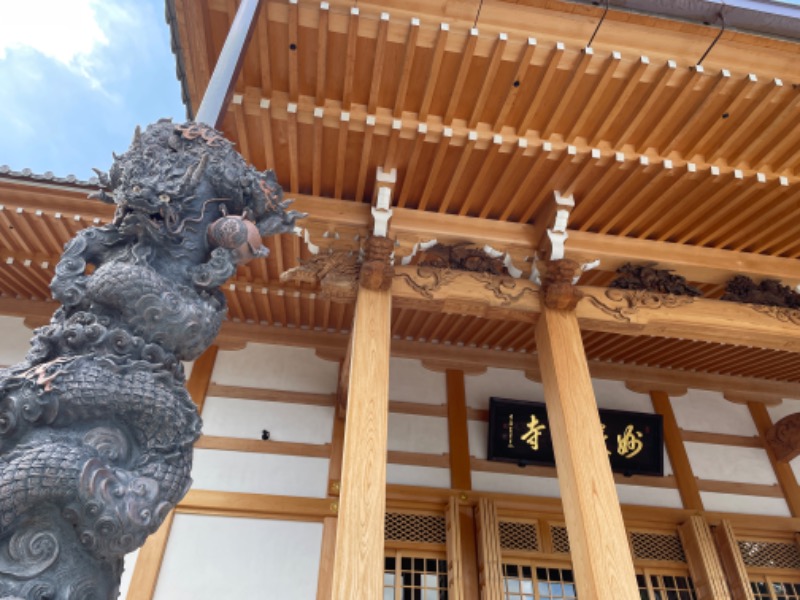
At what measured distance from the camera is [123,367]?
1512 mm

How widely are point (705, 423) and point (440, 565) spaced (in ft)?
14.4

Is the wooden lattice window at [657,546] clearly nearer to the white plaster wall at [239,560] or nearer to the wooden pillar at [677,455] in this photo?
the wooden pillar at [677,455]

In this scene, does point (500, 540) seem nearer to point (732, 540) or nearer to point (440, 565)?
point (440, 565)

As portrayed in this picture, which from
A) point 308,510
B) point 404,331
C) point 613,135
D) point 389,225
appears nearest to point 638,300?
point 613,135

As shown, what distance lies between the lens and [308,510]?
5773mm

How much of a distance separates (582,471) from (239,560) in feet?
12.2

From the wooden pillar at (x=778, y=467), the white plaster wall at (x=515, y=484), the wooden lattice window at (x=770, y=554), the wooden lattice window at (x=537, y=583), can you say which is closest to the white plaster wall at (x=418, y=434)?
the white plaster wall at (x=515, y=484)

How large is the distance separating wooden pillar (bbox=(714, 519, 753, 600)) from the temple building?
0.03 metres

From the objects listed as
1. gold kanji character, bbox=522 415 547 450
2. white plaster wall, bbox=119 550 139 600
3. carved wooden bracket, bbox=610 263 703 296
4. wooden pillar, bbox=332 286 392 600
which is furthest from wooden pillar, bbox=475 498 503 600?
white plaster wall, bbox=119 550 139 600

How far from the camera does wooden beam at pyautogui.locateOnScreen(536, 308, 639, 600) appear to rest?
3.44 meters

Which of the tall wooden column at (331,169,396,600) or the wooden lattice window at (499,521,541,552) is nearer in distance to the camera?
the tall wooden column at (331,169,396,600)

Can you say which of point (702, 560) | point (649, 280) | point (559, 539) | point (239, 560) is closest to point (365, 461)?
point (239, 560)

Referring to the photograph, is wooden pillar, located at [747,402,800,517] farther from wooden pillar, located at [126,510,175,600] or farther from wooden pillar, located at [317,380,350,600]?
wooden pillar, located at [126,510,175,600]

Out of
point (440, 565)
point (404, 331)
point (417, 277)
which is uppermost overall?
point (404, 331)
